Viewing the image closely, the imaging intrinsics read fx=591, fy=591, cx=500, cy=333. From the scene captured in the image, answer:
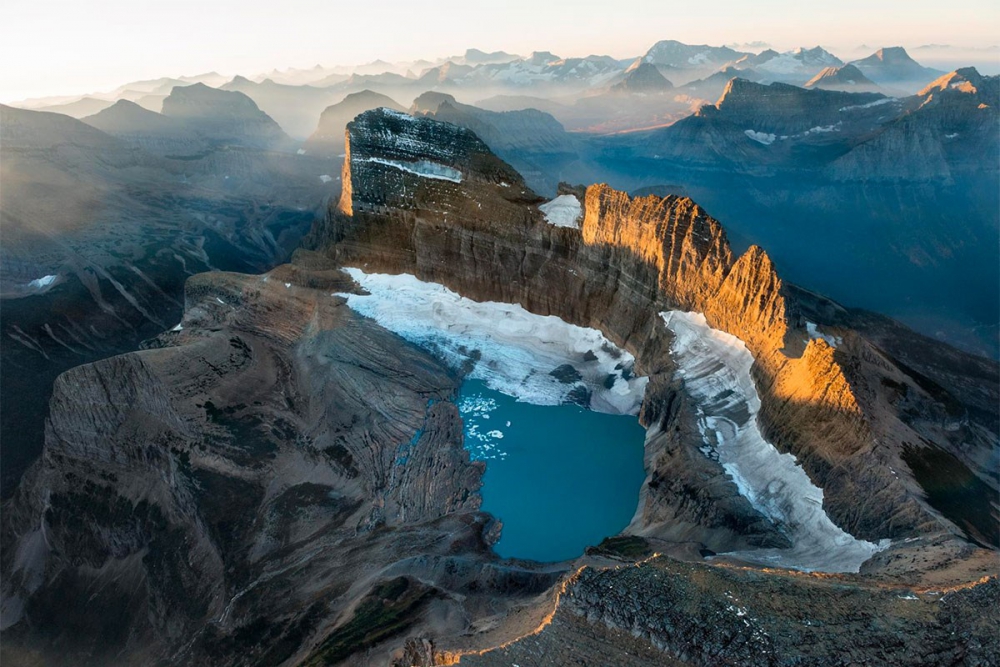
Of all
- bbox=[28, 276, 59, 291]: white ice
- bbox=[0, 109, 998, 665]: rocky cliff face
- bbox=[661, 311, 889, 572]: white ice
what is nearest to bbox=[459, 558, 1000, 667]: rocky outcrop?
bbox=[0, 109, 998, 665]: rocky cliff face

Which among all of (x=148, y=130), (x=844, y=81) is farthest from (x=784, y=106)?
(x=148, y=130)

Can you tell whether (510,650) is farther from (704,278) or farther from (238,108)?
(238,108)

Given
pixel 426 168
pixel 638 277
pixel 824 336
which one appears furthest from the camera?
pixel 426 168

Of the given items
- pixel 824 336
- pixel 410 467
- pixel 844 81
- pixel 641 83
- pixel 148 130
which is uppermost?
pixel 844 81

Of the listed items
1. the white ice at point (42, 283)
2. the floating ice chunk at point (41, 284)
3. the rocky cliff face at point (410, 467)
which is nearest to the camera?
the rocky cliff face at point (410, 467)

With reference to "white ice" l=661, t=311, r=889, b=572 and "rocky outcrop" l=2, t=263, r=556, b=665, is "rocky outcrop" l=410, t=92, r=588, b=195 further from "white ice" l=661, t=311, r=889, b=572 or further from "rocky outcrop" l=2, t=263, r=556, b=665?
"rocky outcrop" l=2, t=263, r=556, b=665

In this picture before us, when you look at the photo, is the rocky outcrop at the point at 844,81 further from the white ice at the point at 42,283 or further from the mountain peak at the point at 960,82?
the white ice at the point at 42,283

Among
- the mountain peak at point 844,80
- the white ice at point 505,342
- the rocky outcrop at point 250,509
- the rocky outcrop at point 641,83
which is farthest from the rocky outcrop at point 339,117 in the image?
the mountain peak at point 844,80

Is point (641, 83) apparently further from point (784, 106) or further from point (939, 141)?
point (939, 141)
